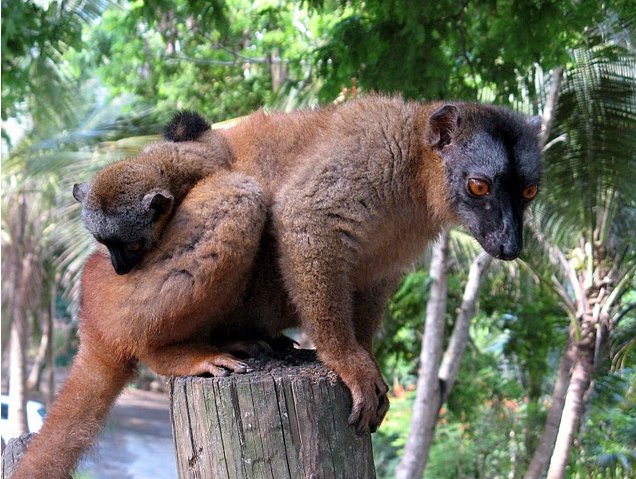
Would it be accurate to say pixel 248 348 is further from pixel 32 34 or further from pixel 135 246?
pixel 32 34

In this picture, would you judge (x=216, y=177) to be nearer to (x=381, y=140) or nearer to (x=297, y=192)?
(x=297, y=192)

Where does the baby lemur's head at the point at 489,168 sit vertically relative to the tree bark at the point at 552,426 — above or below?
above

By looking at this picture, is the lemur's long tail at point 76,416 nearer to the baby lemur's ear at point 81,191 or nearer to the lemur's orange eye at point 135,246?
the lemur's orange eye at point 135,246

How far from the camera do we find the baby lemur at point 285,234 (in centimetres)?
428

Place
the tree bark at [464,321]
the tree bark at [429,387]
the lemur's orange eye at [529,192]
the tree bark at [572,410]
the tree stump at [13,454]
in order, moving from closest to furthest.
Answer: the tree stump at [13,454] → the lemur's orange eye at [529,192] → the tree bark at [572,410] → the tree bark at [429,387] → the tree bark at [464,321]

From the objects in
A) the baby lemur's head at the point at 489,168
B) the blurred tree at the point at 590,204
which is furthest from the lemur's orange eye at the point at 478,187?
the blurred tree at the point at 590,204

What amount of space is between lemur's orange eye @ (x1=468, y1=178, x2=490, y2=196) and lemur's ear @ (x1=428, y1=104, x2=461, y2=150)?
1.12 ft

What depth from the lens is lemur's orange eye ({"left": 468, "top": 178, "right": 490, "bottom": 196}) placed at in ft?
14.9

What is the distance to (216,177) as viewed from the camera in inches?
179

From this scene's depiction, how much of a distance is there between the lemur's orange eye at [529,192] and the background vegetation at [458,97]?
9.39 ft

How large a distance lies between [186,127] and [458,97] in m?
4.24

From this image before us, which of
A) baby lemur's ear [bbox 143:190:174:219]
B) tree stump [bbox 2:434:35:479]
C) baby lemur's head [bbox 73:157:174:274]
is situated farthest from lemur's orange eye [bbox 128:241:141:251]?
tree stump [bbox 2:434:35:479]

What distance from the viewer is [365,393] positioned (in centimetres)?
412

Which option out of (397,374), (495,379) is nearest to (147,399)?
(397,374)
